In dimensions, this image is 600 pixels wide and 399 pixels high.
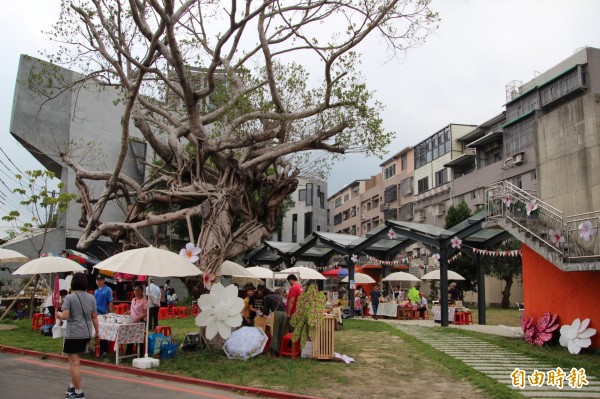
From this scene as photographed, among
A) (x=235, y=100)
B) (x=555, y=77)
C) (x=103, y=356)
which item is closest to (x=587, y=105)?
(x=235, y=100)

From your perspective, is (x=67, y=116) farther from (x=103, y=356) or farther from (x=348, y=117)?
(x=103, y=356)

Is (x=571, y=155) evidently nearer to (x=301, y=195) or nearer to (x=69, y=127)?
(x=69, y=127)

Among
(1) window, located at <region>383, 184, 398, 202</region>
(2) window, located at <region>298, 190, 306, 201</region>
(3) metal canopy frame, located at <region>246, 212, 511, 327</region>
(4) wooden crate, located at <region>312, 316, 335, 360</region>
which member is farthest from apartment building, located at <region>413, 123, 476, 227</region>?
(4) wooden crate, located at <region>312, 316, 335, 360</region>

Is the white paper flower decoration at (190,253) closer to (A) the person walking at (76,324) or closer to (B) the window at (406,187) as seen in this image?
(A) the person walking at (76,324)

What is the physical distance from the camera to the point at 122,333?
987cm

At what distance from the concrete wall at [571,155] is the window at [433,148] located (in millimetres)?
30235

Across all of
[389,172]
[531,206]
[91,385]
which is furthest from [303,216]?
[91,385]

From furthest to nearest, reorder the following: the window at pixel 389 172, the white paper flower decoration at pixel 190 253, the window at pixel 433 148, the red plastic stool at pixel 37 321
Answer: the window at pixel 389 172, the window at pixel 433 148, the red plastic stool at pixel 37 321, the white paper flower decoration at pixel 190 253

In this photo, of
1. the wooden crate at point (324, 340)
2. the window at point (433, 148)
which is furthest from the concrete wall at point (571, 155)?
the window at point (433, 148)

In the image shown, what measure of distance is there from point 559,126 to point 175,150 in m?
11.7

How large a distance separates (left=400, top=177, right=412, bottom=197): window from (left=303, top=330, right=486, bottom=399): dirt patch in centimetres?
3745

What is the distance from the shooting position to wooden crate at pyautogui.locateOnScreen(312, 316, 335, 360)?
34.6 ft

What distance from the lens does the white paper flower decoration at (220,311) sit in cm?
960

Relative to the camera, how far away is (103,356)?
10.6 m
